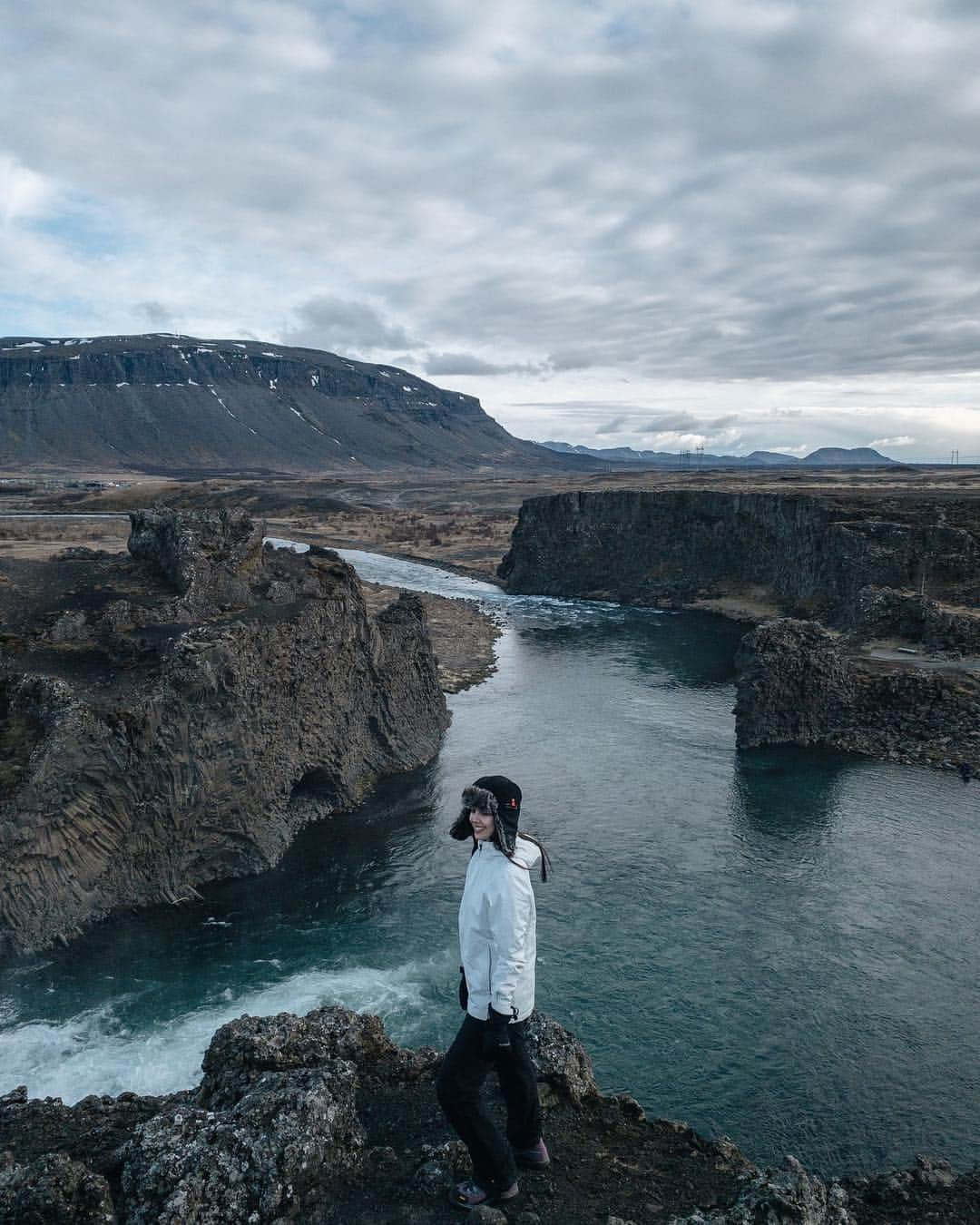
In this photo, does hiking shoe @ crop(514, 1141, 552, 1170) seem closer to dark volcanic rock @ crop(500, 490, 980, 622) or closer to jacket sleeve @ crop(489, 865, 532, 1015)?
jacket sleeve @ crop(489, 865, 532, 1015)

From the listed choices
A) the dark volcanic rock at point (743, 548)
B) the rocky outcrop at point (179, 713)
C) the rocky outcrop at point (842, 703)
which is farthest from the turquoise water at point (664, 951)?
the dark volcanic rock at point (743, 548)

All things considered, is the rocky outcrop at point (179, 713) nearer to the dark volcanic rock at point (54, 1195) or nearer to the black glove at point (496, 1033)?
the dark volcanic rock at point (54, 1195)

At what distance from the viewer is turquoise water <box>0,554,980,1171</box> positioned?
16.3 meters

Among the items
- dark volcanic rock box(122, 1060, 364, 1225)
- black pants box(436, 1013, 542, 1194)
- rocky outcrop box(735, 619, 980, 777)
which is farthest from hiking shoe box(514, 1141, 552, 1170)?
rocky outcrop box(735, 619, 980, 777)

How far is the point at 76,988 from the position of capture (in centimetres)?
1898

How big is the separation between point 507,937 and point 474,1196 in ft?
9.58

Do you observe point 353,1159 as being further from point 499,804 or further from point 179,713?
point 179,713

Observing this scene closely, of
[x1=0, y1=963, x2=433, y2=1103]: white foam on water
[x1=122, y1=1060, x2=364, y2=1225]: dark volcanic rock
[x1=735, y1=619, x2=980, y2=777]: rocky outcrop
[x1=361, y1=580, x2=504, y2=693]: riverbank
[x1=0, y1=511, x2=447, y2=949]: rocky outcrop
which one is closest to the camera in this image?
[x1=122, y1=1060, x2=364, y2=1225]: dark volcanic rock

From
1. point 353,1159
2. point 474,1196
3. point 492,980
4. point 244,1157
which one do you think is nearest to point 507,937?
point 492,980

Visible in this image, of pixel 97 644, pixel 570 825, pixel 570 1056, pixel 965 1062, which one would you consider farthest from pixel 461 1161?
pixel 97 644

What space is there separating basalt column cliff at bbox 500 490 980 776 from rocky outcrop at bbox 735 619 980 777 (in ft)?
0.22

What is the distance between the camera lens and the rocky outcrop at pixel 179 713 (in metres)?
Answer: 21.0

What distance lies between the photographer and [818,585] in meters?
63.2

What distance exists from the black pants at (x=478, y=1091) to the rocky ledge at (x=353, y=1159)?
0.39 meters
